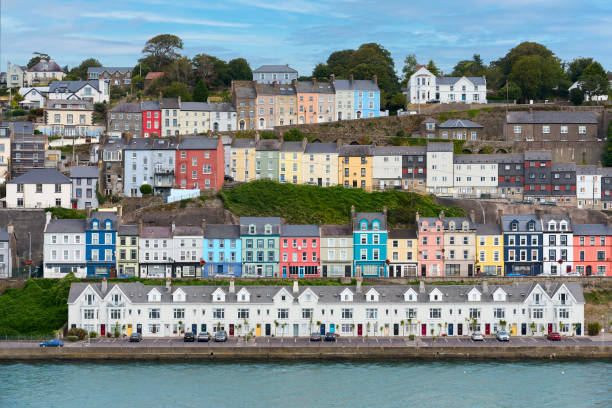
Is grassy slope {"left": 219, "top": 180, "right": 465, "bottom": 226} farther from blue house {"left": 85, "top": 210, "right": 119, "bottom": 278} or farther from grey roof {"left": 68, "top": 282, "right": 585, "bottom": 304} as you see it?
grey roof {"left": 68, "top": 282, "right": 585, "bottom": 304}

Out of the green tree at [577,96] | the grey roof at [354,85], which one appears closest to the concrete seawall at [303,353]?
the grey roof at [354,85]

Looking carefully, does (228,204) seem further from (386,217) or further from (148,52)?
(148,52)

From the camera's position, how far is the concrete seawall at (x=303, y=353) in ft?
186

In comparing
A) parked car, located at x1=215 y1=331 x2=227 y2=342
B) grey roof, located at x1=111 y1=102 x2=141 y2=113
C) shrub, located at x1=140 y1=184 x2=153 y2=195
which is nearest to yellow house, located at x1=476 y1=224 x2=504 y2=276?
parked car, located at x1=215 y1=331 x2=227 y2=342

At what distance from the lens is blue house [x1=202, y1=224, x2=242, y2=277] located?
67.3m

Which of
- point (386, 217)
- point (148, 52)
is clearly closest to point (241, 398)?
point (386, 217)

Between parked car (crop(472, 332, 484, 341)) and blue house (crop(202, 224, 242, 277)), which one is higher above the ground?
blue house (crop(202, 224, 242, 277))

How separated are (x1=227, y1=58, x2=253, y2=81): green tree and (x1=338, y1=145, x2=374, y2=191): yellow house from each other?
26555 millimetres

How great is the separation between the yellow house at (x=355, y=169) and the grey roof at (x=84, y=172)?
721 inches

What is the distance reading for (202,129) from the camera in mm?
86938

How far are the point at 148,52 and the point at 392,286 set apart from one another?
55900 mm

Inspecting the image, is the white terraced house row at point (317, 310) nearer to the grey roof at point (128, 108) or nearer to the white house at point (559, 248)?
the white house at point (559, 248)

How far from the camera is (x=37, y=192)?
72.6 m

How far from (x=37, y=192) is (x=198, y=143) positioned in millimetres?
12550
